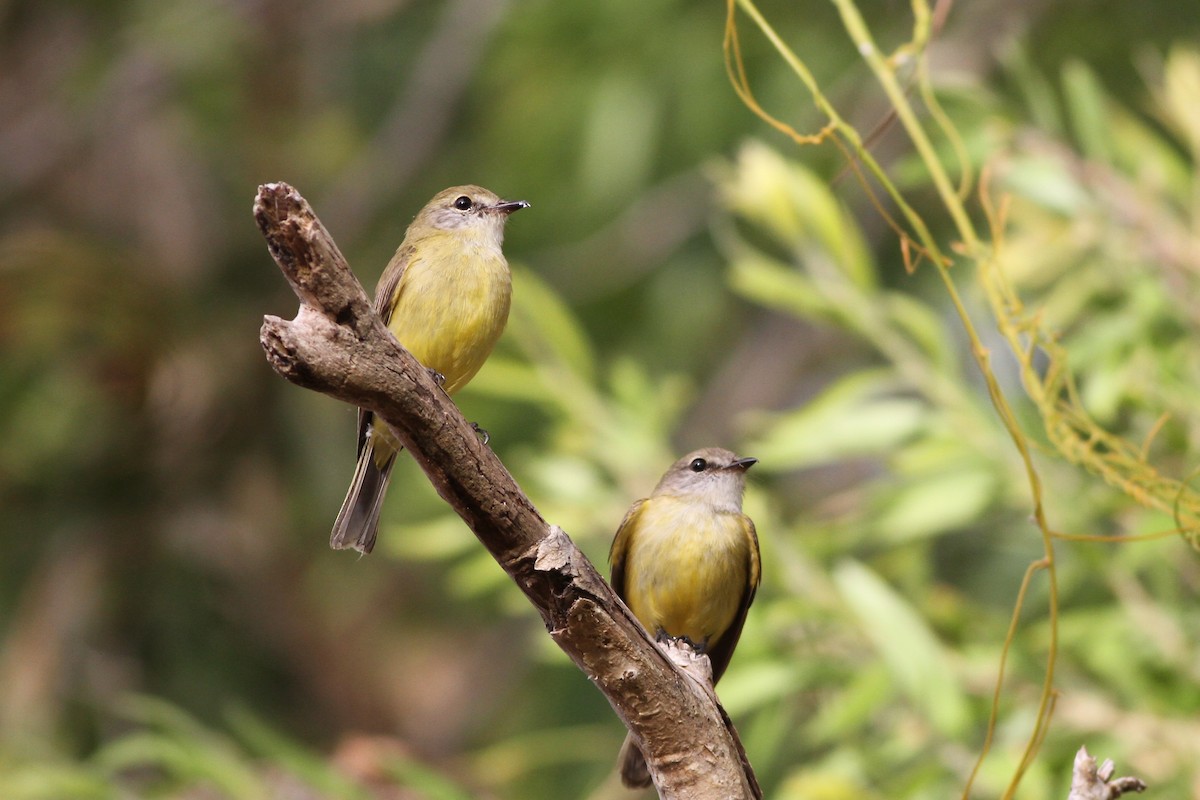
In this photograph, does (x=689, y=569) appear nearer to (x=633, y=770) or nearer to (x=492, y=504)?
(x=633, y=770)

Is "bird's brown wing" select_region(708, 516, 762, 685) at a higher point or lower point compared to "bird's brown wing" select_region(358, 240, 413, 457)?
lower

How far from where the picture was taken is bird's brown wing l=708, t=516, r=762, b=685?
429 cm

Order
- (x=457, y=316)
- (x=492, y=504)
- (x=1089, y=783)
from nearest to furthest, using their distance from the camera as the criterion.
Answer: (x=492, y=504), (x=1089, y=783), (x=457, y=316)

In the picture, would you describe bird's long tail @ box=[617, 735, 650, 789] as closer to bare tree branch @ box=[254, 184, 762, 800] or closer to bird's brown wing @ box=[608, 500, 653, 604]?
bird's brown wing @ box=[608, 500, 653, 604]

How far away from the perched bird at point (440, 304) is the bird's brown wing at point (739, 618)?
1101mm

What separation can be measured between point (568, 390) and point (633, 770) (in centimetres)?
204

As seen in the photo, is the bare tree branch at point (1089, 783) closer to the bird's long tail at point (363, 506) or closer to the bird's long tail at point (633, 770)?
the bird's long tail at point (633, 770)

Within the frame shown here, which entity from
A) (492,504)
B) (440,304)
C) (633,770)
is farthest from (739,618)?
(492,504)

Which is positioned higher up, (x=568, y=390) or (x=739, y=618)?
(x=568, y=390)

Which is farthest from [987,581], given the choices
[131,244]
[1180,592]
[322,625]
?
[131,244]

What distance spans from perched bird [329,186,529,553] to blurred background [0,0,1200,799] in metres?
1.49

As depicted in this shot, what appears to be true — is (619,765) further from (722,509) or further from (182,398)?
(182,398)

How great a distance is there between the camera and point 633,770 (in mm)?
3955

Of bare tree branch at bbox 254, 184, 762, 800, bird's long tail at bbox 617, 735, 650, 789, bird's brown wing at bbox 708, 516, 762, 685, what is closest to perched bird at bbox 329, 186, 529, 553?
bare tree branch at bbox 254, 184, 762, 800
